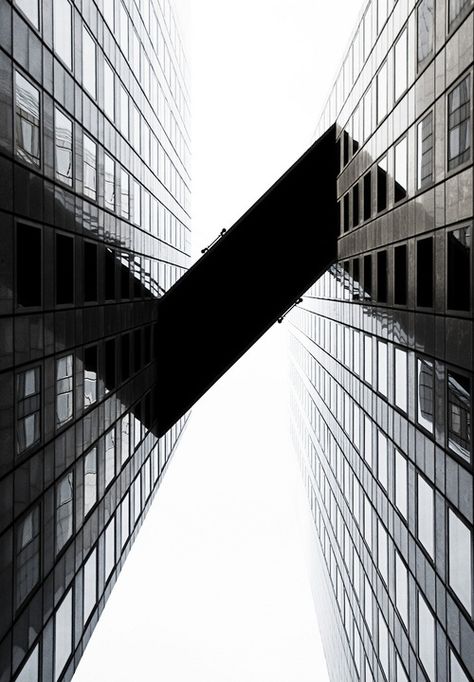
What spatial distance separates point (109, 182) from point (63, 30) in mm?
7211

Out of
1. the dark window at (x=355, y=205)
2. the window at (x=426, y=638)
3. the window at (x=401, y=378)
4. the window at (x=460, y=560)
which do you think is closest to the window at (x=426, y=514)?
the window at (x=460, y=560)

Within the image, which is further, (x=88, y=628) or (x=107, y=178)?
(x=107, y=178)

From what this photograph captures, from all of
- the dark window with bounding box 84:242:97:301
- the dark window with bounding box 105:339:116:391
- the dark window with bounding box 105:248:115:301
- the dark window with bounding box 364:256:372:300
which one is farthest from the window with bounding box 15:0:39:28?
the dark window with bounding box 364:256:372:300

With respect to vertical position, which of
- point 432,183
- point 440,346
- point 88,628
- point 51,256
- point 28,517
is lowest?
point 88,628

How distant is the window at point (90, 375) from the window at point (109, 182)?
6.62m

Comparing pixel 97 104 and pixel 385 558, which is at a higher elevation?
pixel 97 104

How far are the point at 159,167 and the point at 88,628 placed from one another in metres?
27.9

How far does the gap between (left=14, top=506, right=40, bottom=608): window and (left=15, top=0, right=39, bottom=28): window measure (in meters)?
13.3

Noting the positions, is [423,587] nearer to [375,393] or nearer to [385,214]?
[375,393]

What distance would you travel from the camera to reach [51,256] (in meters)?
18.1

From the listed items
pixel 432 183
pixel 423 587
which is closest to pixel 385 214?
pixel 432 183

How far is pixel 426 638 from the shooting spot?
18625 mm

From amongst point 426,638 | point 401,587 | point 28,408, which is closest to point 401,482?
point 401,587

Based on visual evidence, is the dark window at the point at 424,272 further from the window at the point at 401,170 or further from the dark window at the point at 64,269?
the dark window at the point at 64,269
